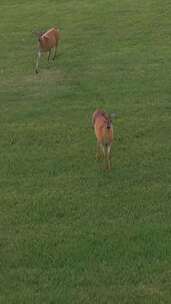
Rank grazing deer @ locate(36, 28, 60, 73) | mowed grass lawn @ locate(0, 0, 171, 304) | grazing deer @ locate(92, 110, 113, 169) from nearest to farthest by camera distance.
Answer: mowed grass lawn @ locate(0, 0, 171, 304)
grazing deer @ locate(92, 110, 113, 169)
grazing deer @ locate(36, 28, 60, 73)

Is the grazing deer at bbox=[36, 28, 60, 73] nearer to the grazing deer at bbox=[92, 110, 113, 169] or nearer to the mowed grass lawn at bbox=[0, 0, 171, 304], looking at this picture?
the mowed grass lawn at bbox=[0, 0, 171, 304]

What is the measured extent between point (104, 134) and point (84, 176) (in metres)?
0.67

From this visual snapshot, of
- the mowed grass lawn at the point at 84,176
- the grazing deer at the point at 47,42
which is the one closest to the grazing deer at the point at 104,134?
the mowed grass lawn at the point at 84,176

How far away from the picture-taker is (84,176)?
10070 mm

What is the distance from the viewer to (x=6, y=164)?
10.6 metres

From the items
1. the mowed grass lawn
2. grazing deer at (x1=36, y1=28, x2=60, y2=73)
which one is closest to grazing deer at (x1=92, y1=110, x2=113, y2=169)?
the mowed grass lawn

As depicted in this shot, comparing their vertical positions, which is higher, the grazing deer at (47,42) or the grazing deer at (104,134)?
the grazing deer at (104,134)

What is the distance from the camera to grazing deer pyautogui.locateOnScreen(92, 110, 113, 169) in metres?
10.0

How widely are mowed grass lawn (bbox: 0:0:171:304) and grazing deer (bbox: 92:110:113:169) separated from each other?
0.18m

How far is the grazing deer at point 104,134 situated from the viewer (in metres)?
10.0

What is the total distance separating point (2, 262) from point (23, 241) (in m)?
0.48

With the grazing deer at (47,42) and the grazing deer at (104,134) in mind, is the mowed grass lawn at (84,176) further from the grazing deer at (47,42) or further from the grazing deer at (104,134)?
the grazing deer at (47,42)

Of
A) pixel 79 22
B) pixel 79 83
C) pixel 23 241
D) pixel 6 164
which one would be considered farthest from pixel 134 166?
pixel 79 22

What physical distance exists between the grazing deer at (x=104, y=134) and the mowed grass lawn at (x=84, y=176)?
0.58 feet
